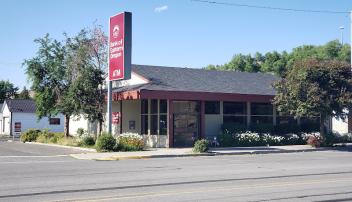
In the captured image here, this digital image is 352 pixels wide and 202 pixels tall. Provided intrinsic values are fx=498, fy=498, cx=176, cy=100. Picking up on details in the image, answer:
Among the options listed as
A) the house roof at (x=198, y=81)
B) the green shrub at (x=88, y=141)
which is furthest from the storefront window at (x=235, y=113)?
the green shrub at (x=88, y=141)

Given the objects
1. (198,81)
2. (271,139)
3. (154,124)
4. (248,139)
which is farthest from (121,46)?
(271,139)

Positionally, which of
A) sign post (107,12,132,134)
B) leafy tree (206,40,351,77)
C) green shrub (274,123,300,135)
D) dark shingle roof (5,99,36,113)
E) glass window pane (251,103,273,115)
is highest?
leafy tree (206,40,351,77)

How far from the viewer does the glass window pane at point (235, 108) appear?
35031 millimetres

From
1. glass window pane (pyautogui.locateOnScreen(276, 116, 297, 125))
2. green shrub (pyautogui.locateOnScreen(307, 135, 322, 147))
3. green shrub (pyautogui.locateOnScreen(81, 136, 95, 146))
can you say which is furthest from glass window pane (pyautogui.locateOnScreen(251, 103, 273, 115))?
green shrub (pyautogui.locateOnScreen(81, 136, 95, 146))

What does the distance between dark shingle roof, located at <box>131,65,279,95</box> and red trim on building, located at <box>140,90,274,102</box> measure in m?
0.52

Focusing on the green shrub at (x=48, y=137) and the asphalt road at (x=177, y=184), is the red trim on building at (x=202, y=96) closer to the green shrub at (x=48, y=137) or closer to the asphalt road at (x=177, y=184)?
the green shrub at (x=48, y=137)

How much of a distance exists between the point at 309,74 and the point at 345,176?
17.0 m

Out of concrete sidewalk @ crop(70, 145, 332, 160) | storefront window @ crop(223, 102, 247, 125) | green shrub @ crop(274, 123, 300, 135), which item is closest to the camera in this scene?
concrete sidewalk @ crop(70, 145, 332, 160)

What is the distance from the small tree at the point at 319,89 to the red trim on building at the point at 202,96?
2598 millimetres

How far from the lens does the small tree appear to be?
31266 mm

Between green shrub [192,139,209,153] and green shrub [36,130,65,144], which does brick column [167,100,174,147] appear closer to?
green shrub [192,139,209,153]

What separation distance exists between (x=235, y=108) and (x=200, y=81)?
3243 millimetres

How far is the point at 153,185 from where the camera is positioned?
1309 cm

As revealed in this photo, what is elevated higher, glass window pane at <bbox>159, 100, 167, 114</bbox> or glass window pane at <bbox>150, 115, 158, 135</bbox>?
glass window pane at <bbox>159, 100, 167, 114</bbox>
